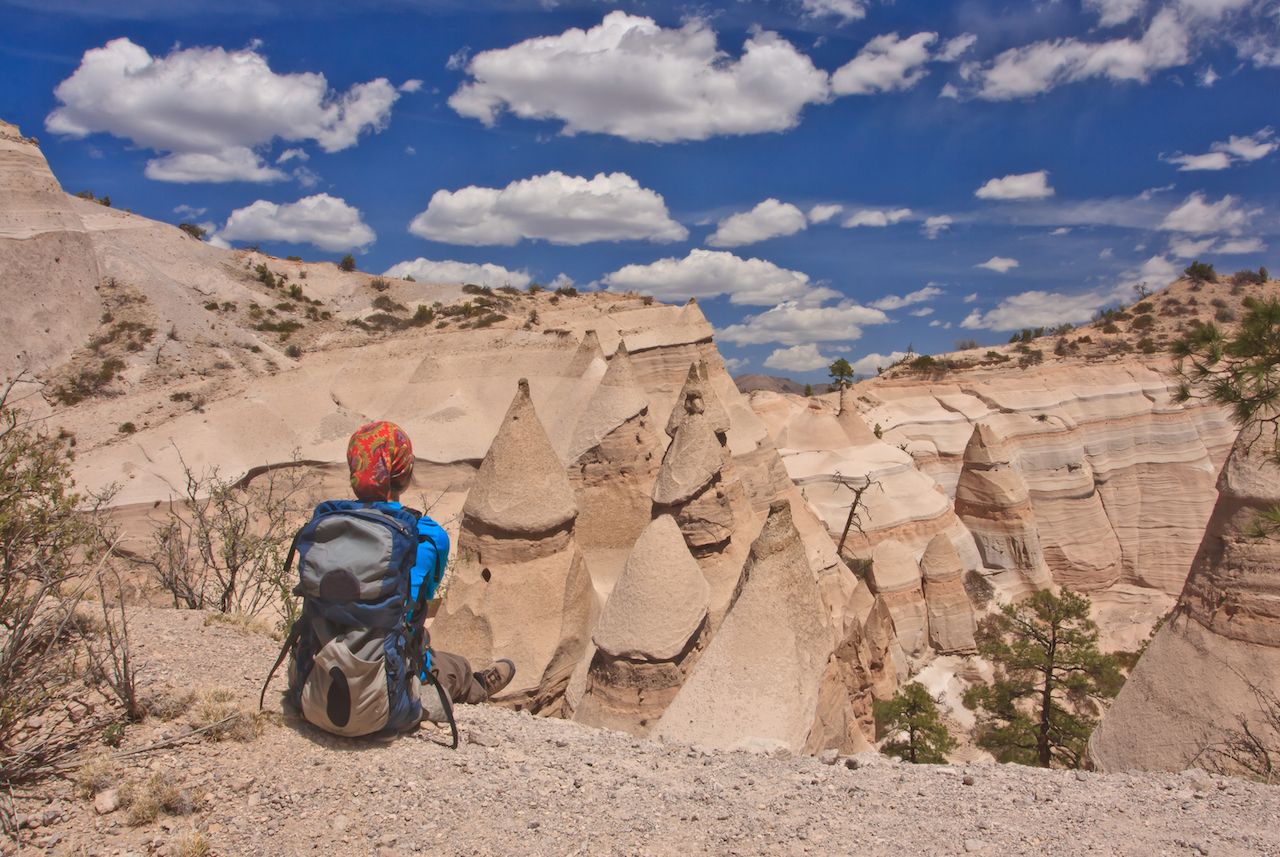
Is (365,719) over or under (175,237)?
under

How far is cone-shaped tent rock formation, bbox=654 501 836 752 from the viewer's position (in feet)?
20.1

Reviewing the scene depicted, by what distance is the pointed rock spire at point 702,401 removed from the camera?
10.6 metres

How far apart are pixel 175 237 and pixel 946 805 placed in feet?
117

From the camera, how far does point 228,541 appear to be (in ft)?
28.8

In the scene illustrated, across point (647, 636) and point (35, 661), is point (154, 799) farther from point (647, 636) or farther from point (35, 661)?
point (647, 636)

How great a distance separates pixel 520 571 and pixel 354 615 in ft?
20.1

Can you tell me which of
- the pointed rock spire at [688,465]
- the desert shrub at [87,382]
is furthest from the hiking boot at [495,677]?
the desert shrub at [87,382]

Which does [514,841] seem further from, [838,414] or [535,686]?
[838,414]

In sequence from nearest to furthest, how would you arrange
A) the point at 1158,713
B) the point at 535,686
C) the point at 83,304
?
the point at 1158,713 → the point at 535,686 → the point at 83,304

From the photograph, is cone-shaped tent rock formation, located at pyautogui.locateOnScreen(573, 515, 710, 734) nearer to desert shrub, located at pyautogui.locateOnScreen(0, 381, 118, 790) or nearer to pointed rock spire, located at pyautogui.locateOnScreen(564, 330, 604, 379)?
desert shrub, located at pyautogui.locateOnScreen(0, 381, 118, 790)

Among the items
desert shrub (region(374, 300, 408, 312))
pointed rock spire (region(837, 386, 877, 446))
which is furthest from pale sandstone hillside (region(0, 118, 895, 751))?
pointed rock spire (region(837, 386, 877, 446))

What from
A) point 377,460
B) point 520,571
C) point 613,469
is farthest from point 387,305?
point 377,460

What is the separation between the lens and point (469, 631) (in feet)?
30.4

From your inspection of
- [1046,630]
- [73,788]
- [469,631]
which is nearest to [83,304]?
[469,631]
